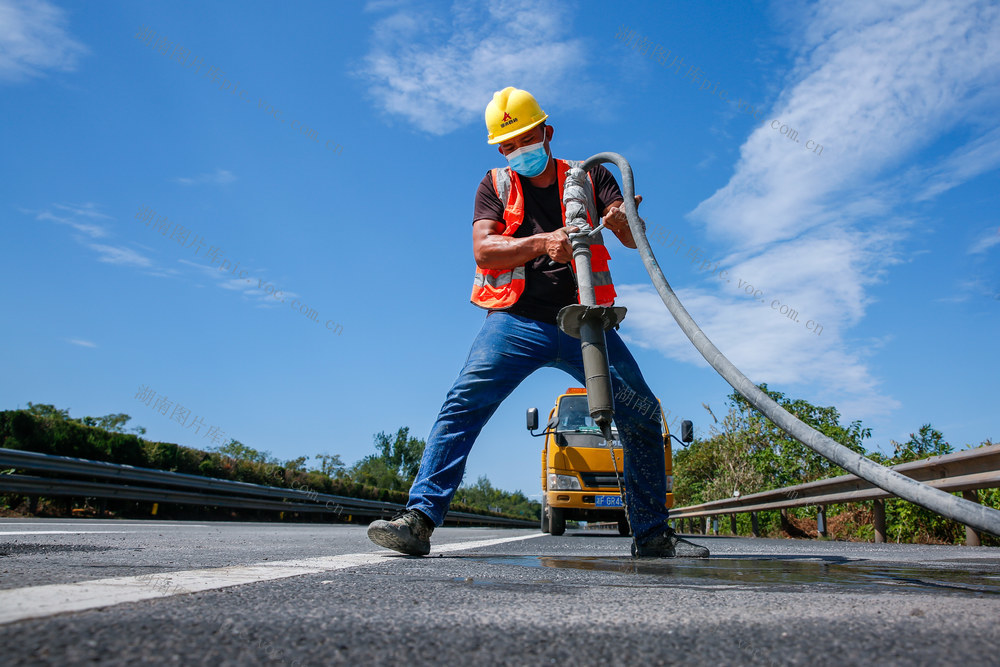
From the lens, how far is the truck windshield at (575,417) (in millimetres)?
11401

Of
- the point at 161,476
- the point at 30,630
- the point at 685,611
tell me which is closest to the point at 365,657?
the point at 30,630

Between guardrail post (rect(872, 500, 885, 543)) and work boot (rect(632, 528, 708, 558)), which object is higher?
guardrail post (rect(872, 500, 885, 543))

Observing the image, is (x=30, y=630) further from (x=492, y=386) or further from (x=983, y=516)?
(x=492, y=386)

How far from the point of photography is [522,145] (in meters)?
4.09

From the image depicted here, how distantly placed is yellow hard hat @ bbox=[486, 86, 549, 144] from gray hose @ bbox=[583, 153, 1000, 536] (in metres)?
0.49

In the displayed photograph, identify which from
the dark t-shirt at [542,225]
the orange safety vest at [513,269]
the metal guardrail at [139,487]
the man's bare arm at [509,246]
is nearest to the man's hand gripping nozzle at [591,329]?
the man's bare arm at [509,246]

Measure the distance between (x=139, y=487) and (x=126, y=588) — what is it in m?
11.2

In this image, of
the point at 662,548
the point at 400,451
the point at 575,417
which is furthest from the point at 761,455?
the point at 400,451

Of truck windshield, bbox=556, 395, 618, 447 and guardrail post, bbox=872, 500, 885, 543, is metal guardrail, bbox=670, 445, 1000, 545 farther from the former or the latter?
truck windshield, bbox=556, 395, 618, 447

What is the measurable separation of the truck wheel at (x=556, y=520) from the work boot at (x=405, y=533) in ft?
25.8

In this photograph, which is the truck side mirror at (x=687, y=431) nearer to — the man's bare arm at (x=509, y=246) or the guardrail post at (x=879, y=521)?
the guardrail post at (x=879, y=521)

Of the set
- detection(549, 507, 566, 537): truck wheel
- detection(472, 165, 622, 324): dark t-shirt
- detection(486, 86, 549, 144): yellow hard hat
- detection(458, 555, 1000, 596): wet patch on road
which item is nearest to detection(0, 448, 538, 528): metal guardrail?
detection(549, 507, 566, 537): truck wheel

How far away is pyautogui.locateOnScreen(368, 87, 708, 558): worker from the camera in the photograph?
3.69 meters

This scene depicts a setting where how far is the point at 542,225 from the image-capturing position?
417 cm
